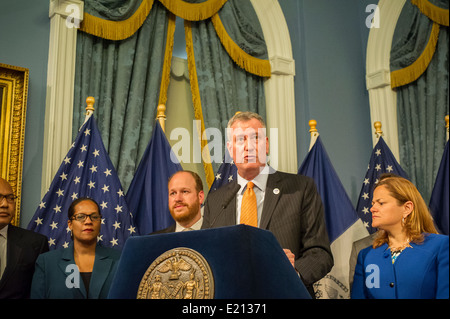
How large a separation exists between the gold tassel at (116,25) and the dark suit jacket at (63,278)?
1912mm

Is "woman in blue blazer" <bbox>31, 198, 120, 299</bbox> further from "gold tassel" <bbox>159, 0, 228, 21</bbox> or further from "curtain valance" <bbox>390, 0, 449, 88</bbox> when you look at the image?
"curtain valance" <bbox>390, 0, 449, 88</bbox>

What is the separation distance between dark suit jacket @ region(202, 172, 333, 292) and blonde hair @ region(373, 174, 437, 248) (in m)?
0.54

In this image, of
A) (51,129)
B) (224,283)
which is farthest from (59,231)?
(224,283)

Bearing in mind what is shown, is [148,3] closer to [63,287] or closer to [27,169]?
[27,169]

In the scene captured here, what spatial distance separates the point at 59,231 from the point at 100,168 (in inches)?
21.9

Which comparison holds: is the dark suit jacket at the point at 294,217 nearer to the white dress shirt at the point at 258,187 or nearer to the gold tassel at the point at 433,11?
the white dress shirt at the point at 258,187

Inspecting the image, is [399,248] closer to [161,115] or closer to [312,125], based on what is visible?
[161,115]

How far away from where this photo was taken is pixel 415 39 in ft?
17.4

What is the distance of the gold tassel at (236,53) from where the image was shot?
16.2 ft

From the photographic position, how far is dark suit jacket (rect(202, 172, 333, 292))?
7.43 ft

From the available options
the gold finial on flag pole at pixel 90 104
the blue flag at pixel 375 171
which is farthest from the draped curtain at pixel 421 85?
the gold finial on flag pole at pixel 90 104

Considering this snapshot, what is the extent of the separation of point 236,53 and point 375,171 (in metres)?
1.72

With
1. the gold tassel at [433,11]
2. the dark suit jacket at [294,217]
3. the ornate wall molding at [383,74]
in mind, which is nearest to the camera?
the dark suit jacket at [294,217]

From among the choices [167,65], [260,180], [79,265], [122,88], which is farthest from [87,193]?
[260,180]
